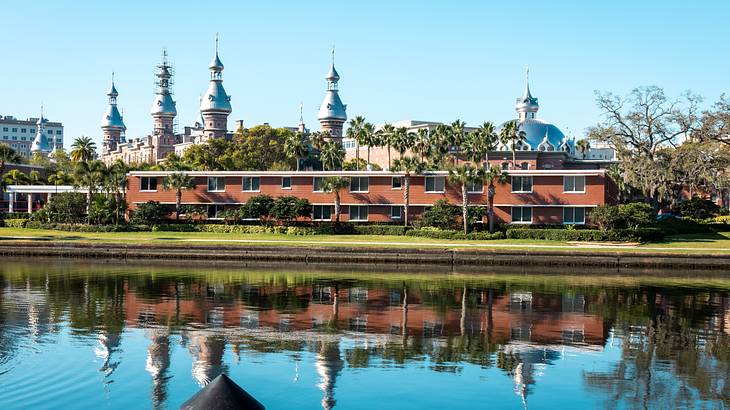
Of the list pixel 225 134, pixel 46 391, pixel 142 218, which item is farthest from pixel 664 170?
pixel 225 134

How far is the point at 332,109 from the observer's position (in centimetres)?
19562

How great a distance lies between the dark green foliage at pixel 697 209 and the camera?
106938mm

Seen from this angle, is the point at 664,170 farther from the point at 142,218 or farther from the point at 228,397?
the point at 228,397

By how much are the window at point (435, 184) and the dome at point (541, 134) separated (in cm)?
8180

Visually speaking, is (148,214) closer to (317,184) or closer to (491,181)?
(317,184)

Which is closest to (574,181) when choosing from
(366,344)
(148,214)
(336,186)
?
(336,186)

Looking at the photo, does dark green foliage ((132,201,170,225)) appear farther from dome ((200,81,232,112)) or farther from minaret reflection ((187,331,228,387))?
dome ((200,81,232,112))

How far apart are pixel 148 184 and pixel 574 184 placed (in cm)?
3902

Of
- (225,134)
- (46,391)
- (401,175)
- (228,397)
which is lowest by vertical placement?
(46,391)

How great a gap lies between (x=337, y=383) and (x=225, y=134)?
17735cm

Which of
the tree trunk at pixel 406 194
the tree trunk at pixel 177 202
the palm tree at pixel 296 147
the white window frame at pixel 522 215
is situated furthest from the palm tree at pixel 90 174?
the white window frame at pixel 522 215

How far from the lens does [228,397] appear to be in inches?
403

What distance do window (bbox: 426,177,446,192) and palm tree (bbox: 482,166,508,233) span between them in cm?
442

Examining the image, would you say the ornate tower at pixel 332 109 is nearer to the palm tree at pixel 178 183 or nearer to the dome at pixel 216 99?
the dome at pixel 216 99
